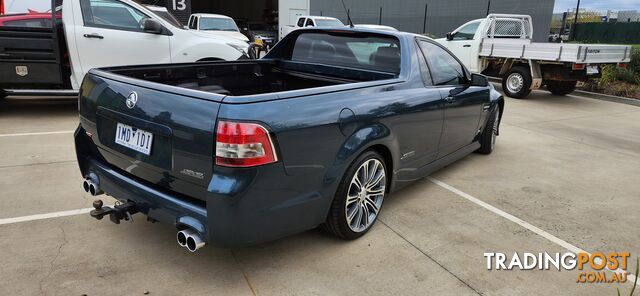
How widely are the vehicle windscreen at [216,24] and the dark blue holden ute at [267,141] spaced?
42.8 ft

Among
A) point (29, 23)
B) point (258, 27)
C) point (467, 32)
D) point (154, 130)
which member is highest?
point (258, 27)

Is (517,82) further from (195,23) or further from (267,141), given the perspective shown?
(195,23)

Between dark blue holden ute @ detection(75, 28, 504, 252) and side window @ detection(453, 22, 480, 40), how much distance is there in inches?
340

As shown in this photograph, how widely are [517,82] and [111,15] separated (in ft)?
29.6

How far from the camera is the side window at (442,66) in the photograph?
4.12 meters

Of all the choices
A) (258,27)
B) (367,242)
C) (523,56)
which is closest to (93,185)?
(367,242)

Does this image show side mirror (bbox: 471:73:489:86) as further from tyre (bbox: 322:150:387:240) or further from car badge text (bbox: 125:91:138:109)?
car badge text (bbox: 125:91:138:109)

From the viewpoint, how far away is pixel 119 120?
2836 millimetres

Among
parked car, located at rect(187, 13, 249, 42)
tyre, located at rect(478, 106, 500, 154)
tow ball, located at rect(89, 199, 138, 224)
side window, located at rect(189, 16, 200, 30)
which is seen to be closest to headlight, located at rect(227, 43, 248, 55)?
tyre, located at rect(478, 106, 500, 154)

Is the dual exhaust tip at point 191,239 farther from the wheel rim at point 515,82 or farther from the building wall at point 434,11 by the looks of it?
the building wall at point 434,11

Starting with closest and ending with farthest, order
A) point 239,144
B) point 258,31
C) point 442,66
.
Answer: point 239,144
point 442,66
point 258,31

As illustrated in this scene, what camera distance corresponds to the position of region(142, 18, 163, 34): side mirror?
6.92 meters

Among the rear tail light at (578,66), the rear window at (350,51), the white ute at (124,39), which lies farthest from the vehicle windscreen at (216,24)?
the rear window at (350,51)

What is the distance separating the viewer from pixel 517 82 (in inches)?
431
